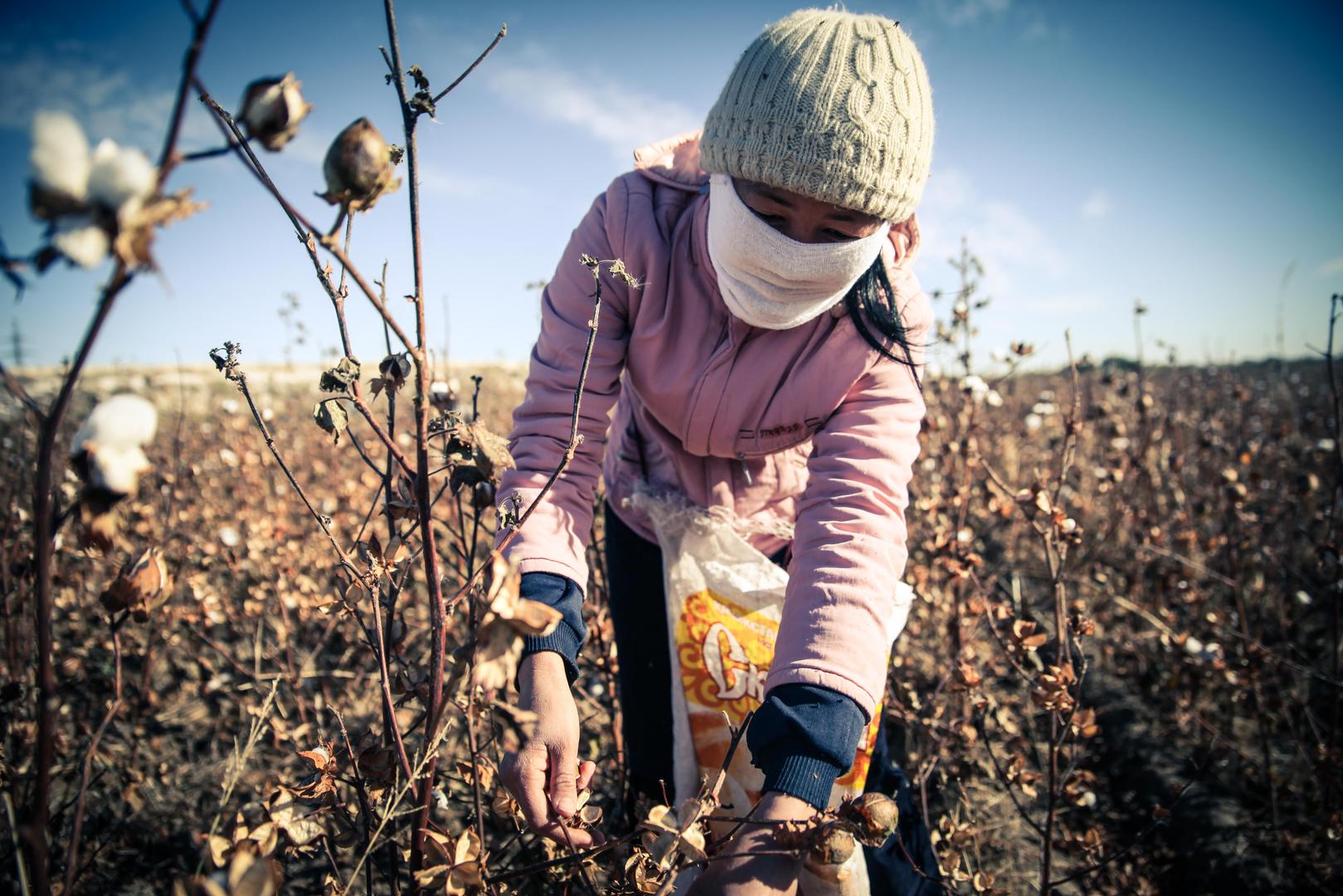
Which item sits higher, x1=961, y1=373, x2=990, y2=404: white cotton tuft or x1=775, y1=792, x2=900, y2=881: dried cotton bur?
x1=961, y1=373, x2=990, y2=404: white cotton tuft

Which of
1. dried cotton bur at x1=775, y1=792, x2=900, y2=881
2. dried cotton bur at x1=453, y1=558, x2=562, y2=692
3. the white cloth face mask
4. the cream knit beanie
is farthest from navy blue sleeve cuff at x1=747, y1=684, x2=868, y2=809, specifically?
the cream knit beanie

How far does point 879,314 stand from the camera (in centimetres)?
126

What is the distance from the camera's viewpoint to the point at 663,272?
51.5 inches

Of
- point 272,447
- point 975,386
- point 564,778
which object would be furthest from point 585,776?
point 975,386

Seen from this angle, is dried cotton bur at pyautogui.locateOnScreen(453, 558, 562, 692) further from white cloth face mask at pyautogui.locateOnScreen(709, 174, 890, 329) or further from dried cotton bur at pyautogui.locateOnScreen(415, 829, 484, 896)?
white cloth face mask at pyautogui.locateOnScreen(709, 174, 890, 329)

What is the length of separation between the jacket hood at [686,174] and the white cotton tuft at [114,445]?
3.67 feet

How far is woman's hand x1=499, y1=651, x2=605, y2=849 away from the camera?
0.89m

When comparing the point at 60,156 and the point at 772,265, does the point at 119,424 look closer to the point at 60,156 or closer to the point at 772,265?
the point at 60,156

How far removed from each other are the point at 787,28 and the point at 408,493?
3.39 ft

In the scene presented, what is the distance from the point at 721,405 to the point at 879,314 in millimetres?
→ 346

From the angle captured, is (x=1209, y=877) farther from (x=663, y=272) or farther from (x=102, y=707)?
(x=102, y=707)

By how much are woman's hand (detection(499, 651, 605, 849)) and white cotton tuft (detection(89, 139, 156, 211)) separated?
0.73m

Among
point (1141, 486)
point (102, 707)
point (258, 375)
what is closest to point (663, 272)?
point (102, 707)

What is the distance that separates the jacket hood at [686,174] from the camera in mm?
1371
